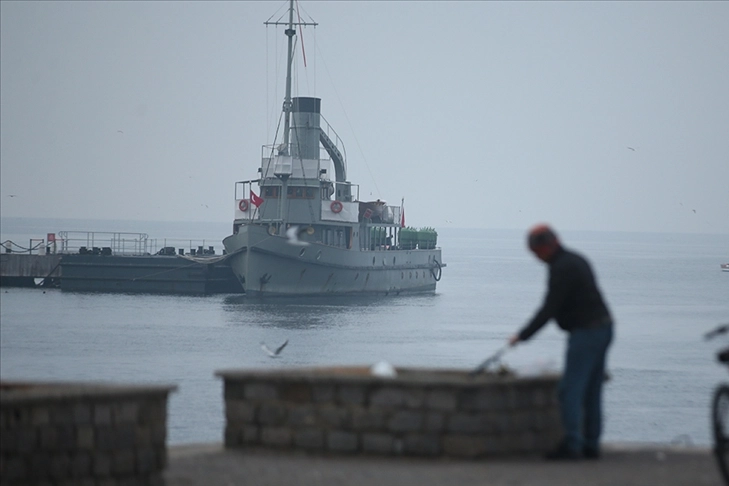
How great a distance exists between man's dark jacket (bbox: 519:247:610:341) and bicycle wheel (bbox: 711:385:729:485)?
1146 millimetres

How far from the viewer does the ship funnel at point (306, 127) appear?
212 ft

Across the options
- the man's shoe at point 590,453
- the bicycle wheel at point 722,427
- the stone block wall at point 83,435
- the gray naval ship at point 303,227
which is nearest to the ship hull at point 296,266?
the gray naval ship at point 303,227

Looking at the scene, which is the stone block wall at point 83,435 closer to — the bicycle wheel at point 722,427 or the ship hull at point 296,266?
the bicycle wheel at point 722,427

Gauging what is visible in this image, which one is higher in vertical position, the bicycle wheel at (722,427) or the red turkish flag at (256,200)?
the red turkish flag at (256,200)

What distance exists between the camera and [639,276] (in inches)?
4409

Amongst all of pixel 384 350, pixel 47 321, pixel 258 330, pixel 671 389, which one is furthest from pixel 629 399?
pixel 47 321

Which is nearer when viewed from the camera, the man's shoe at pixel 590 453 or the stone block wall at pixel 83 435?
the stone block wall at pixel 83 435

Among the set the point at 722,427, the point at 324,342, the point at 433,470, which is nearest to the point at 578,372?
the point at 722,427

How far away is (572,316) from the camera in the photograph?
866 centimetres

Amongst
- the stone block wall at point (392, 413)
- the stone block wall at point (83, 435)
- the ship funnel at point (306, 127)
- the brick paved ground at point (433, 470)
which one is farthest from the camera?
the ship funnel at point (306, 127)

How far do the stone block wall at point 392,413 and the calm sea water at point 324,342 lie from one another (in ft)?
1.68

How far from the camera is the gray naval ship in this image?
197 feet

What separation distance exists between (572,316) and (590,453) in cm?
117

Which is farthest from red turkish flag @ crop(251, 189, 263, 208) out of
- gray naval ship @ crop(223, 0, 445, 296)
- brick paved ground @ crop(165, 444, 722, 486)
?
brick paved ground @ crop(165, 444, 722, 486)
